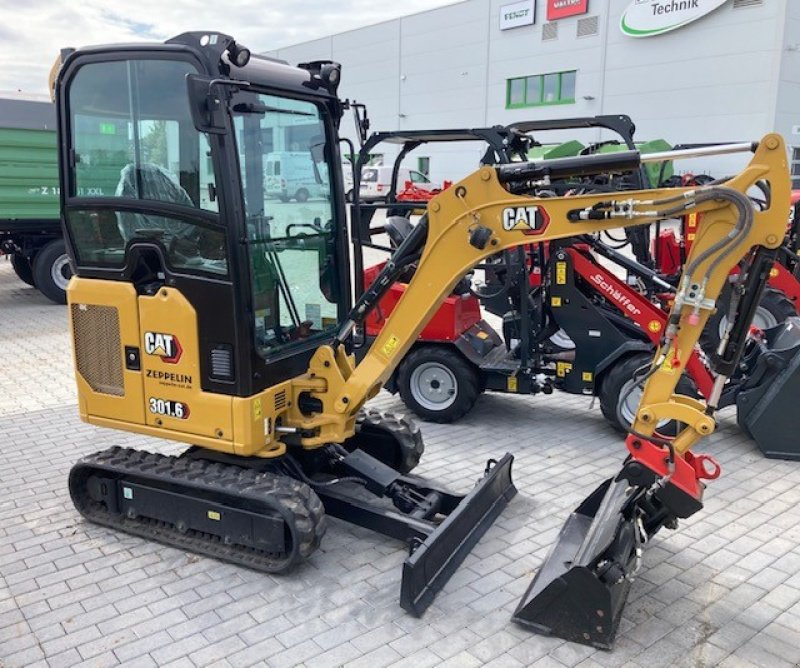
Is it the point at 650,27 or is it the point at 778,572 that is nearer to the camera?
the point at 778,572

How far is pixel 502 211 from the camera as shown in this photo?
378cm

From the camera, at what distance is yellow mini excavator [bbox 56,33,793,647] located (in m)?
3.53

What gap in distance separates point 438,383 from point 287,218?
2977 millimetres

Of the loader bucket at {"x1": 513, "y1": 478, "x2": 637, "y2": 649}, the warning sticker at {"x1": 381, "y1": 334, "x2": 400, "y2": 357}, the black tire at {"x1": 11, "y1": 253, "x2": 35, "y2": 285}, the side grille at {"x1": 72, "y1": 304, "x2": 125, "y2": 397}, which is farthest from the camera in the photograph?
the black tire at {"x1": 11, "y1": 253, "x2": 35, "y2": 285}

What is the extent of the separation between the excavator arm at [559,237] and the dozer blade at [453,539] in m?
0.83

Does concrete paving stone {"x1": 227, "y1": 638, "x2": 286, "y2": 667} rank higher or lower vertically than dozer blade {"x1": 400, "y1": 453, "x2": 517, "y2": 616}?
lower

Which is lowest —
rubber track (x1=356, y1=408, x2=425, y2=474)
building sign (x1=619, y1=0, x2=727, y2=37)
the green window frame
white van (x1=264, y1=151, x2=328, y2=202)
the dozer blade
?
the dozer blade

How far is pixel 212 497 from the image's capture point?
417 cm

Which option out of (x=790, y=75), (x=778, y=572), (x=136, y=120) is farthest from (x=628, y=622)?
(x=790, y=75)

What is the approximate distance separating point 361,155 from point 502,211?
8.71ft

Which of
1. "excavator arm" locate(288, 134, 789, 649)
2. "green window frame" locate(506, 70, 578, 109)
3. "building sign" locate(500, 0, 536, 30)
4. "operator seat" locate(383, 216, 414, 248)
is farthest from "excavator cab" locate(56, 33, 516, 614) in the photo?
"building sign" locate(500, 0, 536, 30)

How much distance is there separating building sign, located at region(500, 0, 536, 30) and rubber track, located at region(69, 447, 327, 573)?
32.5 meters

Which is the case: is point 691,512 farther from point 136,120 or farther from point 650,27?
point 650,27

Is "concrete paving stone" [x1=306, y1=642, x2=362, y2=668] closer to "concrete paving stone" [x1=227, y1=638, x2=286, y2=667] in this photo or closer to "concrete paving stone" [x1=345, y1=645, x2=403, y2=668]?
"concrete paving stone" [x1=345, y1=645, x2=403, y2=668]
